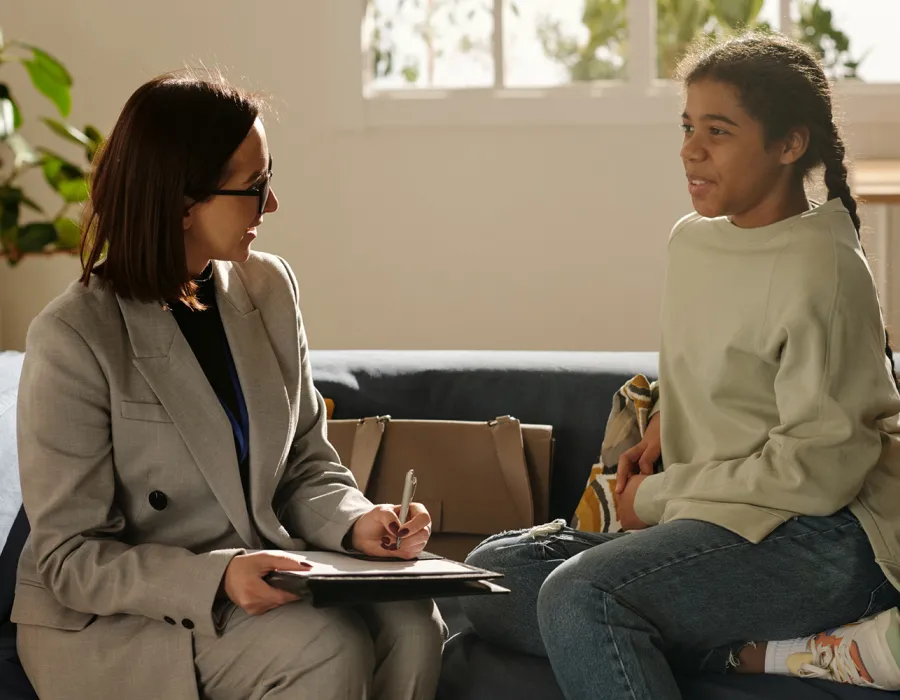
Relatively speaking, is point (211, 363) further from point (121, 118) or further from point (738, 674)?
point (738, 674)

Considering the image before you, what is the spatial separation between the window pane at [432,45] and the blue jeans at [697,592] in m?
2.66

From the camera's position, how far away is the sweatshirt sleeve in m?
1.62

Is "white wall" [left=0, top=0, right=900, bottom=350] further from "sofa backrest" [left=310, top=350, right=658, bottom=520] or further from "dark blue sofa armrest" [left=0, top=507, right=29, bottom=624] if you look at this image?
"dark blue sofa armrest" [left=0, top=507, right=29, bottom=624]

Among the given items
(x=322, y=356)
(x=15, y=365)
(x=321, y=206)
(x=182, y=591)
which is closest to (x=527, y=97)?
(x=321, y=206)

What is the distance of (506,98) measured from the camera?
12.6ft

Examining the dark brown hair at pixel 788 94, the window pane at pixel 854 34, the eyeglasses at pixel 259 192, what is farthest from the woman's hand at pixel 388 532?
the window pane at pixel 854 34

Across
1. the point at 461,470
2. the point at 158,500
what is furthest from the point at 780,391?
the point at 158,500

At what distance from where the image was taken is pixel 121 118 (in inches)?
62.6

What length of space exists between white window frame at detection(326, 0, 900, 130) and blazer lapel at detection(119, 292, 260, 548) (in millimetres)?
2372

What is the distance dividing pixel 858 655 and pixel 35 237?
109 inches

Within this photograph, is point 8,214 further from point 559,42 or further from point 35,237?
point 559,42

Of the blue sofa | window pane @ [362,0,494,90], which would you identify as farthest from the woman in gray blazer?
window pane @ [362,0,494,90]

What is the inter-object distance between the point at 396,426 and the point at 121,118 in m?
0.84

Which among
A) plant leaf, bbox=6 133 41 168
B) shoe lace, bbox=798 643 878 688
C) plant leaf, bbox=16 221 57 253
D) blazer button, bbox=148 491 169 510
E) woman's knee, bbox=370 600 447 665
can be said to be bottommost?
shoe lace, bbox=798 643 878 688
